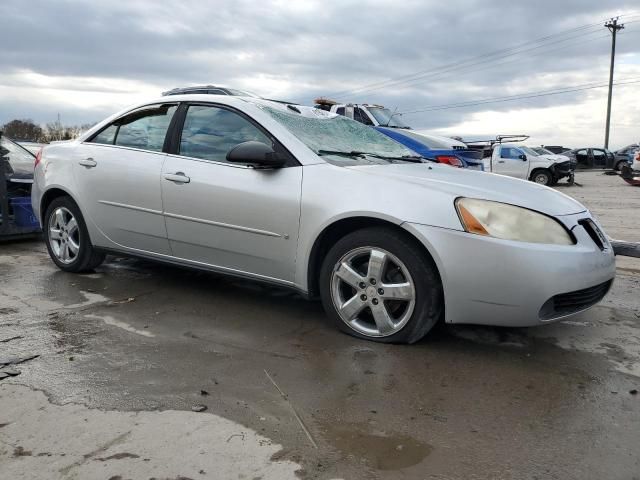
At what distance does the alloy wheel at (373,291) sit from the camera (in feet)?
11.1

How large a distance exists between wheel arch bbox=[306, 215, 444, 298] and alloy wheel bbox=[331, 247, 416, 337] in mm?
160

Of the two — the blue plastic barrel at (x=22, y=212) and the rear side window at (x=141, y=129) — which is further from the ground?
the rear side window at (x=141, y=129)

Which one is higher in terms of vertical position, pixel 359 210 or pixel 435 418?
pixel 359 210

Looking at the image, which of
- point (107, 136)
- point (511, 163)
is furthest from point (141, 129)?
point (511, 163)

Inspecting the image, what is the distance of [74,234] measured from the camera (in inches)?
205

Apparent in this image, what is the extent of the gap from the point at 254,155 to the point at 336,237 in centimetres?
75

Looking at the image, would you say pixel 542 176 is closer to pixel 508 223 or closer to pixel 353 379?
pixel 508 223

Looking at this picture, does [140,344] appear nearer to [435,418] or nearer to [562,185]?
[435,418]

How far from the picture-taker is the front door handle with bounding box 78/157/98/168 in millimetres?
4785

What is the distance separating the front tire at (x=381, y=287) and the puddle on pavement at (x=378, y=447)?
3.24 ft

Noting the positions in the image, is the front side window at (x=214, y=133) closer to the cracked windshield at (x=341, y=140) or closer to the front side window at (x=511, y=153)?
the cracked windshield at (x=341, y=140)

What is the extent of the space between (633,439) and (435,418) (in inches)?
32.8

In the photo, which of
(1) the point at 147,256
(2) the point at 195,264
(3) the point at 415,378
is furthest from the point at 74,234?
(3) the point at 415,378

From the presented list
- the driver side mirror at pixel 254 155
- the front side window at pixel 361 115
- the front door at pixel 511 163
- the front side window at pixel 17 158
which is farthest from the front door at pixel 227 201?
the front door at pixel 511 163
